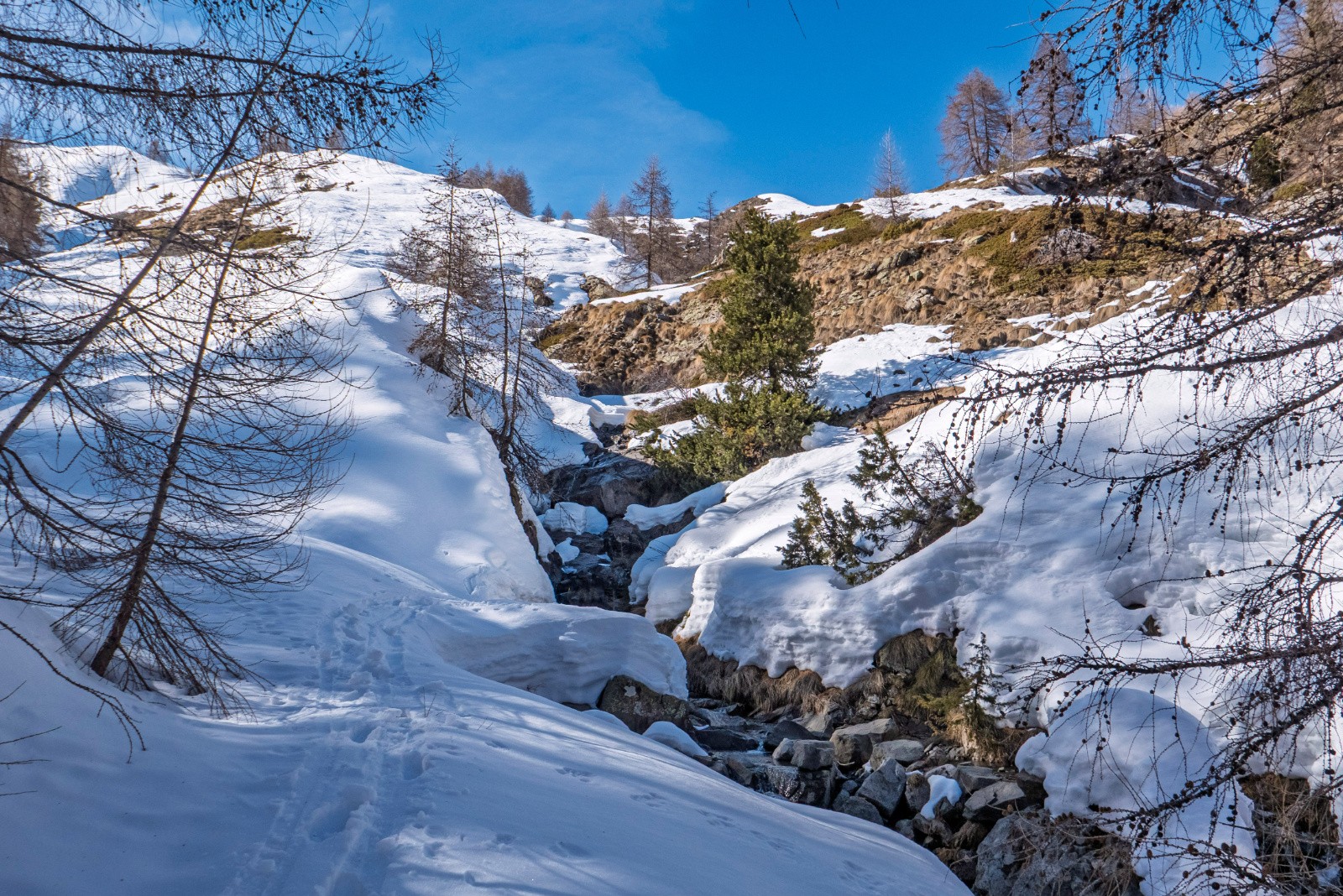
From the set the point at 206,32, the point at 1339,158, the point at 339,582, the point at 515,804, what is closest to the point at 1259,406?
the point at 1339,158

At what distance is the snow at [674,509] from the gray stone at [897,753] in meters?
9.49

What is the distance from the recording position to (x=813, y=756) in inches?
291

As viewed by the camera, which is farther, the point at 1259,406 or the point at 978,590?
the point at 978,590

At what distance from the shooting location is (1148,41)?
8.27 feet

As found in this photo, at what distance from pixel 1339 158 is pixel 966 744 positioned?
21.5ft

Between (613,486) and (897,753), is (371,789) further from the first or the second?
(613,486)

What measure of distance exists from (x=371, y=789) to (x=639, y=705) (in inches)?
185

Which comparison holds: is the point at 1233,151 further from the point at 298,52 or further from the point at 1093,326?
the point at 1093,326

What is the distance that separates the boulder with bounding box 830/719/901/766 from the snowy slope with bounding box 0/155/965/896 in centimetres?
185

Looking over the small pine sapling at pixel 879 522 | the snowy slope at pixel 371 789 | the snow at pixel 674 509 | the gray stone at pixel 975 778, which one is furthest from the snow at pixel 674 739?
the snow at pixel 674 509

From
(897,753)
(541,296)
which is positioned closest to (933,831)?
(897,753)

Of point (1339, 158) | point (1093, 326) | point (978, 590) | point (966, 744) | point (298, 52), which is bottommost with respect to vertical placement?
point (966, 744)

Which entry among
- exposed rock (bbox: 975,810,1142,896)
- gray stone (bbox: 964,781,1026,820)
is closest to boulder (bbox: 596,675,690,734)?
gray stone (bbox: 964,781,1026,820)

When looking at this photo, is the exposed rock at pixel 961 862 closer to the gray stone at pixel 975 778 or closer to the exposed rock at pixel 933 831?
the exposed rock at pixel 933 831
